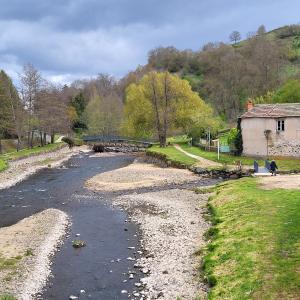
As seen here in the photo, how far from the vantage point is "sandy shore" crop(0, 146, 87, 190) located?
4950cm

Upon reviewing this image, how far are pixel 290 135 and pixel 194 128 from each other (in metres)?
23.6

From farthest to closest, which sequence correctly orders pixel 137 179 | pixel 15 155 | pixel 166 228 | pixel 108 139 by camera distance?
pixel 108 139 → pixel 15 155 → pixel 137 179 → pixel 166 228

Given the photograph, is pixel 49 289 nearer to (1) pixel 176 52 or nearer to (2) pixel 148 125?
(2) pixel 148 125

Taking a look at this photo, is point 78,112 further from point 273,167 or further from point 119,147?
point 273,167

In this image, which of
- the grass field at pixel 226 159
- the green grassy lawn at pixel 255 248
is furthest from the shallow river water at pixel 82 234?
the grass field at pixel 226 159

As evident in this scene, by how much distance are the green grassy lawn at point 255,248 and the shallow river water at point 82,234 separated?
13.7ft

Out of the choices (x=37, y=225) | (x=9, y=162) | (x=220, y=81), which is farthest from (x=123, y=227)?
(x=220, y=81)

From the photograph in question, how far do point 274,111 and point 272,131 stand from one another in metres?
2.57

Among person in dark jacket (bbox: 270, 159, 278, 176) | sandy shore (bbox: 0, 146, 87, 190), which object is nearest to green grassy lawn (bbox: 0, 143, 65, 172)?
sandy shore (bbox: 0, 146, 87, 190)

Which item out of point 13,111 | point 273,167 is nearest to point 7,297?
point 273,167

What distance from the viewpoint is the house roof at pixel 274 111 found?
174 ft

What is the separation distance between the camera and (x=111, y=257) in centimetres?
2277

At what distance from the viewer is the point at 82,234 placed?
2708 centimetres

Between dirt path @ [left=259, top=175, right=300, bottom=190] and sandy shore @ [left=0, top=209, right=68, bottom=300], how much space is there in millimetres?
A: 16696
